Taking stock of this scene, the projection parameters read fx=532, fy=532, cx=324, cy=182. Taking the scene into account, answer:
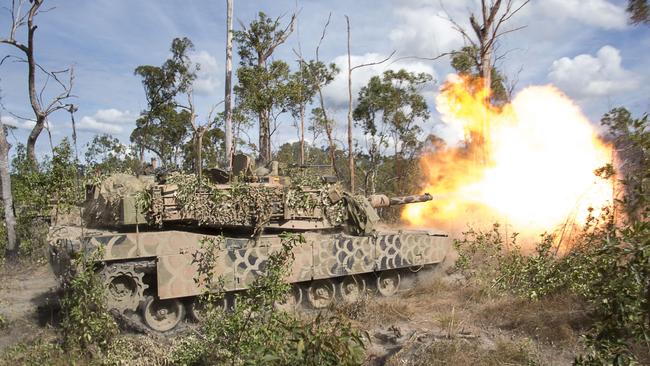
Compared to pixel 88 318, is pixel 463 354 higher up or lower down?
lower down

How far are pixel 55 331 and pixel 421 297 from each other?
734cm

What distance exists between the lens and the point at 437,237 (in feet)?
45.2

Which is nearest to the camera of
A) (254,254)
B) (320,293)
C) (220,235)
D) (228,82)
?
(220,235)

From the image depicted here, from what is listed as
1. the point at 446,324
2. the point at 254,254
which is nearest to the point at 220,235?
the point at 254,254

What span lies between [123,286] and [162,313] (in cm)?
88

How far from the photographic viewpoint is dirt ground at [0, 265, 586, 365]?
738 cm

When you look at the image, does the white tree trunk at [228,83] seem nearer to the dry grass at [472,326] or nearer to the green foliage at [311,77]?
the green foliage at [311,77]

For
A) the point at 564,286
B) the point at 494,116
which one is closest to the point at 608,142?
the point at 494,116

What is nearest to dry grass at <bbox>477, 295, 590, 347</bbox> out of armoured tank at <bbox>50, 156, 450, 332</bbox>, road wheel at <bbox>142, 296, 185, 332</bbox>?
armoured tank at <bbox>50, 156, 450, 332</bbox>

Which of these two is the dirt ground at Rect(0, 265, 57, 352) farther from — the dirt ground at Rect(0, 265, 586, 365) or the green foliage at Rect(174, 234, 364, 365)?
the green foliage at Rect(174, 234, 364, 365)

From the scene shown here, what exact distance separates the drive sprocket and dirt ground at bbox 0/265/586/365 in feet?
3.66

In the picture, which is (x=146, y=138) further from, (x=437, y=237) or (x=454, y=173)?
(x=437, y=237)

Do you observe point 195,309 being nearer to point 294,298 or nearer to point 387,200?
point 294,298

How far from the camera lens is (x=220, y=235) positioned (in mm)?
8062
